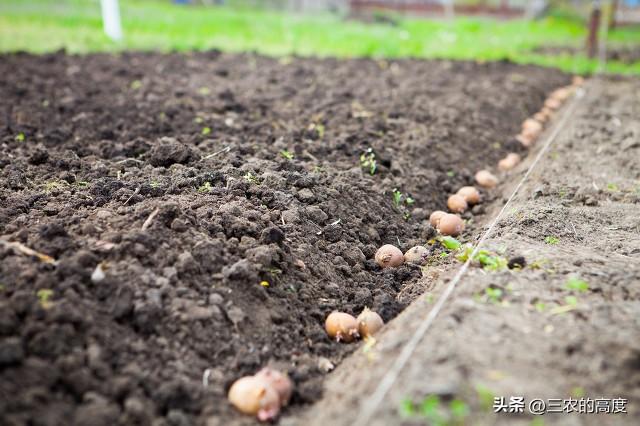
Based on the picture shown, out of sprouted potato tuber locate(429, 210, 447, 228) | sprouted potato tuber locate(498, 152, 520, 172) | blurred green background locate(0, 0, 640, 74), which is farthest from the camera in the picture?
blurred green background locate(0, 0, 640, 74)

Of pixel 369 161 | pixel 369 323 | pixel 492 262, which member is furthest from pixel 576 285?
pixel 369 161

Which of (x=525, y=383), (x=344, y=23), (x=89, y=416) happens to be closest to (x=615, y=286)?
(x=525, y=383)

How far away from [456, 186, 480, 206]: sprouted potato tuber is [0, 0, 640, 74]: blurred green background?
6.12 meters

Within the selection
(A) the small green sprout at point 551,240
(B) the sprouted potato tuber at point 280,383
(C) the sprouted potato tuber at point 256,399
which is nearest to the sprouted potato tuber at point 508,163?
(A) the small green sprout at point 551,240

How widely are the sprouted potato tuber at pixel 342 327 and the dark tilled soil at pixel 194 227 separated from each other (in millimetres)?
63

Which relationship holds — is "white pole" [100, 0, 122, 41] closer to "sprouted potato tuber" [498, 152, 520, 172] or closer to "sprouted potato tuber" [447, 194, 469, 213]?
"sprouted potato tuber" [498, 152, 520, 172]

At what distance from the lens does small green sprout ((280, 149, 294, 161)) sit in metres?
4.79

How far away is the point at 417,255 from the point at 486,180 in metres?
1.80

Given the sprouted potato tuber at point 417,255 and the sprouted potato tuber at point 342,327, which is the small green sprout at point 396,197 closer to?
the sprouted potato tuber at point 417,255

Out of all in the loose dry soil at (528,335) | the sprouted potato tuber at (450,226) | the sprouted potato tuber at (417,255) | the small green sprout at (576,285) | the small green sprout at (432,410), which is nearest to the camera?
the small green sprout at (432,410)

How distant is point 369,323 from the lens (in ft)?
10.7

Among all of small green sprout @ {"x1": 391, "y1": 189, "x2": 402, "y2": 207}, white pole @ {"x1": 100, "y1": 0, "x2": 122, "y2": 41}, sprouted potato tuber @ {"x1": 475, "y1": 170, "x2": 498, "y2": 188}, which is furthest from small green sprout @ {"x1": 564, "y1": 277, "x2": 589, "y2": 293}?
white pole @ {"x1": 100, "y1": 0, "x2": 122, "y2": 41}

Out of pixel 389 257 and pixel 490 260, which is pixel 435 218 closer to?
pixel 389 257

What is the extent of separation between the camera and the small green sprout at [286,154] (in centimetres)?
479
